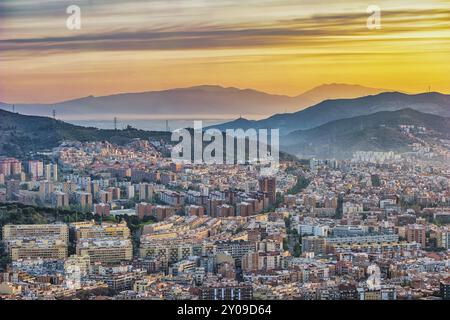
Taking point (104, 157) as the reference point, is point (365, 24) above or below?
above

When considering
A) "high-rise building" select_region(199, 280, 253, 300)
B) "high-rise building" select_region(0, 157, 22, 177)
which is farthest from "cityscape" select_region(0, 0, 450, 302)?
"high-rise building" select_region(199, 280, 253, 300)

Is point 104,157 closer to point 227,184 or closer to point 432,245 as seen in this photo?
point 227,184

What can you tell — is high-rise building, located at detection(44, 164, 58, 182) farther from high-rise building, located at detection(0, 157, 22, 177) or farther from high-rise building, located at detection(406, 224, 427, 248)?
high-rise building, located at detection(406, 224, 427, 248)

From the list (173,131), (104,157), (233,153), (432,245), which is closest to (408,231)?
(432,245)

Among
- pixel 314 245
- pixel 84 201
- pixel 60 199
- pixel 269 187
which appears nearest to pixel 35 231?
pixel 60 199

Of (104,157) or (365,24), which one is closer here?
(365,24)

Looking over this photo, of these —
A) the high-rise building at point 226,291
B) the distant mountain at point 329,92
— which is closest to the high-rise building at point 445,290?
the high-rise building at point 226,291
